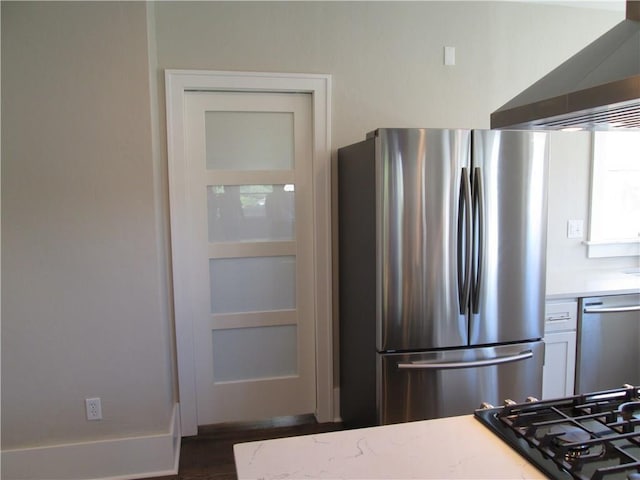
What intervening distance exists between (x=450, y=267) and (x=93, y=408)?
191 cm

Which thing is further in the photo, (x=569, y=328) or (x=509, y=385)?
(x=569, y=328)

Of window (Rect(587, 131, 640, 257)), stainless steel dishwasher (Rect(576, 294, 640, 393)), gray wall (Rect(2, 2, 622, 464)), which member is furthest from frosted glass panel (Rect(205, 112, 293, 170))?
window (Rect(587, 131, 640, 257))

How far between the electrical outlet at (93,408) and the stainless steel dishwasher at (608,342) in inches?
101

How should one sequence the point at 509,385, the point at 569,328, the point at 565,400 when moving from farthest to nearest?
the point at 569,328
the point at 509,385
the point at 565,400

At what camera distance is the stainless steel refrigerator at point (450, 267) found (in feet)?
7.56

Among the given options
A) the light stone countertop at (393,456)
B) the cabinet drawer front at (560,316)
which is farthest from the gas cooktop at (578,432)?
the cabinet drawer front at (560,316)

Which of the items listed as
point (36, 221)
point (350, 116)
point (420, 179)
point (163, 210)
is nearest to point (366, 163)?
point (420, 179)

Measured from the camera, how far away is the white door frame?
2.73m

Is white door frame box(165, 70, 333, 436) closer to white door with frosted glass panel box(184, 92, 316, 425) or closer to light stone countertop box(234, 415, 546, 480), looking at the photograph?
white door with frosted glass panel box(184, 92, 316, 425)

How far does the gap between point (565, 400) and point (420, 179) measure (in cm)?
122

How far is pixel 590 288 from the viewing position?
9.07 ft

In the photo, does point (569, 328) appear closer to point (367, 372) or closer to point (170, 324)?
point (367, 372)

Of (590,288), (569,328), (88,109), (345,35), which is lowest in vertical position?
(569,328)

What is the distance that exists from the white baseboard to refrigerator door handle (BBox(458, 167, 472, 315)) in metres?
1.67
